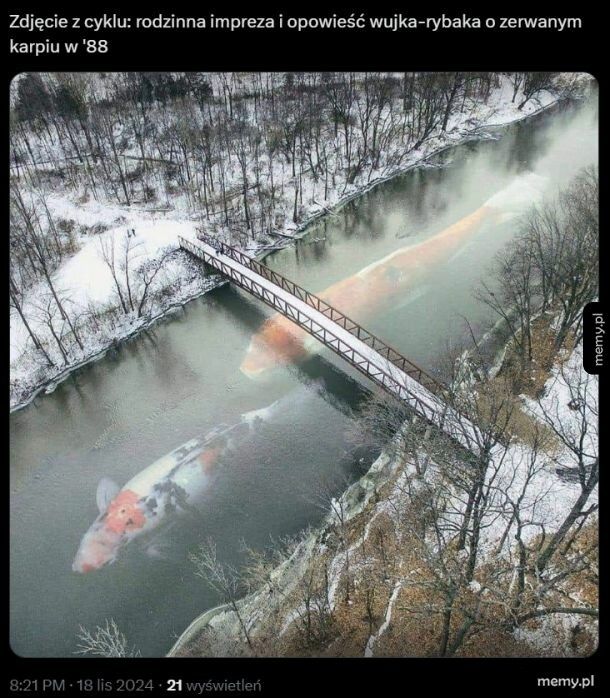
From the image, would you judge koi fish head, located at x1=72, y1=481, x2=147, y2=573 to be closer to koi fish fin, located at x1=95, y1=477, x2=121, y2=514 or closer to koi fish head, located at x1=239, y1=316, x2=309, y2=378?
koi fish fin, located at x1=95, y1=477, x2=121, y2=514

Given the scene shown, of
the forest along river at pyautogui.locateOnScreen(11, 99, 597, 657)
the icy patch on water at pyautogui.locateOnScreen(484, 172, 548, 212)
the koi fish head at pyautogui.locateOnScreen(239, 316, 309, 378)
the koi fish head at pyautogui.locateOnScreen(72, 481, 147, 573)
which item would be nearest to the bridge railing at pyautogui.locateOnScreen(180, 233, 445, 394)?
the forest along river at pyautogui.locateOnScreen(11, 99, 597, 657)

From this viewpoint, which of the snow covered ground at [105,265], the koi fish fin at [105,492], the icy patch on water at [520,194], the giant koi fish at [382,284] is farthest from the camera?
the icy patch on water at [520,194]

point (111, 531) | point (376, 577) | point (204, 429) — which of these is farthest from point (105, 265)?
point (376, 577)

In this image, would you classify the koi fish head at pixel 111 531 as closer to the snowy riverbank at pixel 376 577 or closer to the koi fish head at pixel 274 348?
the snowy riverbank at pixel 376 577

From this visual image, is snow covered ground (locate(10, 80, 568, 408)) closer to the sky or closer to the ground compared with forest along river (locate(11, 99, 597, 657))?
closer to the sky

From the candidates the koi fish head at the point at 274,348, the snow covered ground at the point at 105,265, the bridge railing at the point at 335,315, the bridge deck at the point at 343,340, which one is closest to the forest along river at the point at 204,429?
the koi fish head at the point at 274,348
